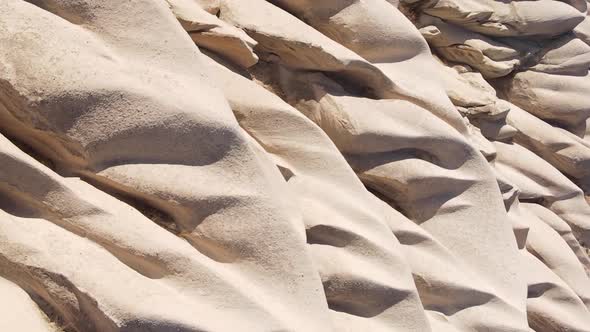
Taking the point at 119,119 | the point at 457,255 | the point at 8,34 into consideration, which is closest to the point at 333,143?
the point at 457,255

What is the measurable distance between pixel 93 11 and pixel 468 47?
97cm

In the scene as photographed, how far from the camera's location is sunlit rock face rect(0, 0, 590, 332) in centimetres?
91

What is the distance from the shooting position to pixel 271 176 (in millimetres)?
1071

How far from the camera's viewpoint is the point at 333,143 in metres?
1.27

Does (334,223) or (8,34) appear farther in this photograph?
(334,223)

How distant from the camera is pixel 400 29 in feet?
4.71

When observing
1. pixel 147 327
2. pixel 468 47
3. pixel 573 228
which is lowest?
pixel 573 228

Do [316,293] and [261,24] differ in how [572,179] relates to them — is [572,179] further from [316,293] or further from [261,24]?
[316,293]

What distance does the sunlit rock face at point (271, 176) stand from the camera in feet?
2.99

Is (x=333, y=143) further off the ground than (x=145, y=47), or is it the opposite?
(x=145, y=47)

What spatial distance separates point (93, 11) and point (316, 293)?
1.39ft

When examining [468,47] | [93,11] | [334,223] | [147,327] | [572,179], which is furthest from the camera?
[572,179]

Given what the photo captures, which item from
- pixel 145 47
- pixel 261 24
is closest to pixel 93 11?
pixel 145 47

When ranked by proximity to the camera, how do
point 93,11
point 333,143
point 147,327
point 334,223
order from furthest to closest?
point 333,143 < point 334,223 < point 93,11 < point 147,327
